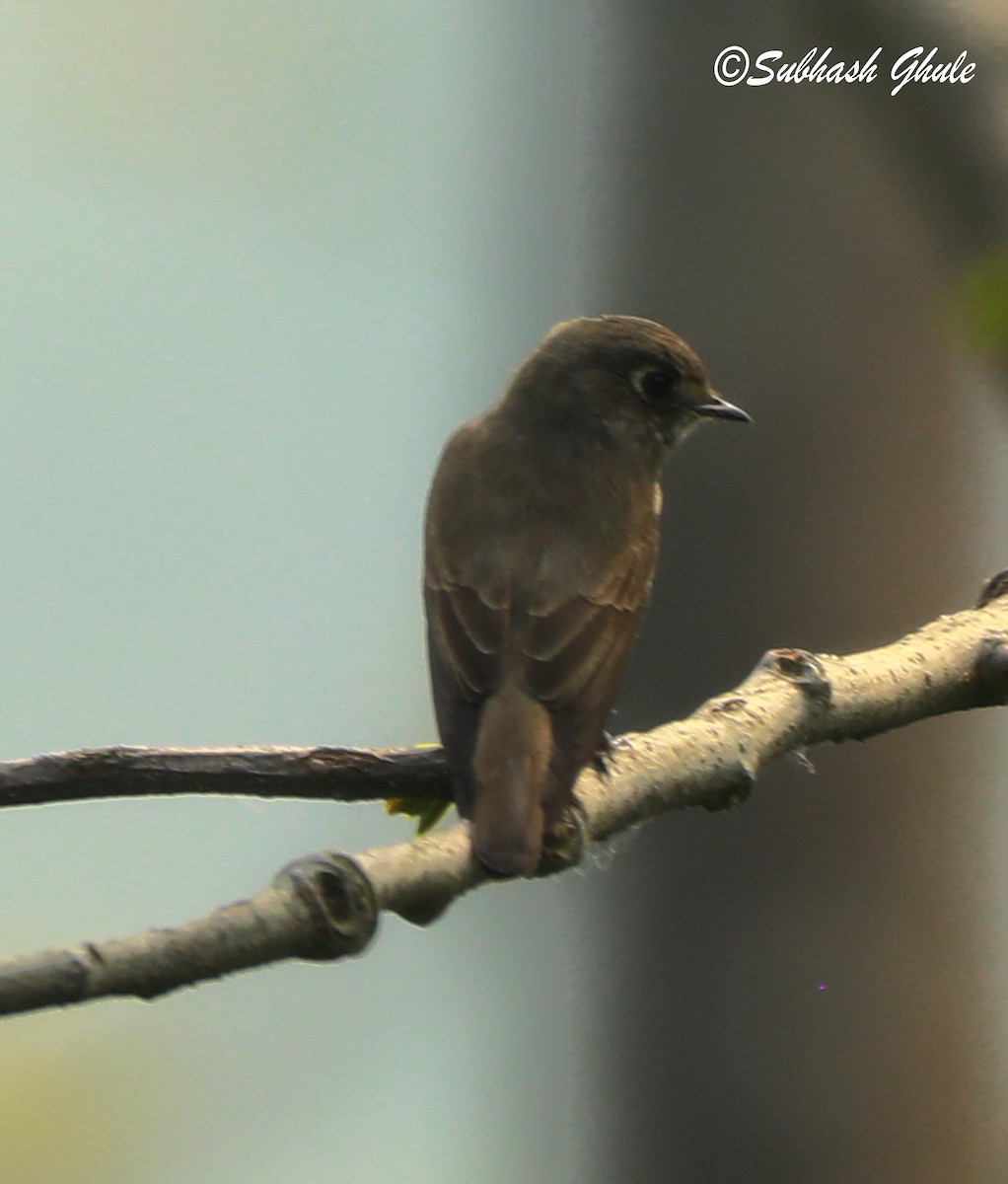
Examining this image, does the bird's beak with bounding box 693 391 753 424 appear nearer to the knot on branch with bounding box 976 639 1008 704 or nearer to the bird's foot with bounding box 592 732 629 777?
the knot on branch with bounding box 976 639 1008 704

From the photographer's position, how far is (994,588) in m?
3.54

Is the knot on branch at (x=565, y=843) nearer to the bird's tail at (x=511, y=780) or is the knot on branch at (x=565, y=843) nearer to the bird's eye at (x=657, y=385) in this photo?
the bird's tail at (x=511, y=780)

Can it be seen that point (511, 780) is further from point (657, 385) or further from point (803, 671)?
point (657, 385)

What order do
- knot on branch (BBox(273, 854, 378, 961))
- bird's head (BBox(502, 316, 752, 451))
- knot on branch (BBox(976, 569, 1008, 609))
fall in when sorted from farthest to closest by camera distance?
bird's head (BBox(502, 316, 752, 451)) → knot on branch (BBox(976, 569, 1008, 609)) → knot on branch (BBox(273, 854, 378, 961))

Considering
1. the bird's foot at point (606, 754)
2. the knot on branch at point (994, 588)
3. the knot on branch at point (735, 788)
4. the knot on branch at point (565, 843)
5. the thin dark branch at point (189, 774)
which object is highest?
the knot on branch at point (994, 588)

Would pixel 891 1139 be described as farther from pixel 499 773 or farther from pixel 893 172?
pixel 893 172

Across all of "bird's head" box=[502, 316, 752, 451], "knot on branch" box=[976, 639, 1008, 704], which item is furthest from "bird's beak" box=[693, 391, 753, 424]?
"knot on branch" box=[976, 639, 1008, 704]

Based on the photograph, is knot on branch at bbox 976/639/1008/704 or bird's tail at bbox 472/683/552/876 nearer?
bird's tail at bbox 472/683/552/876

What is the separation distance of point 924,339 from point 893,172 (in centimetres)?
331

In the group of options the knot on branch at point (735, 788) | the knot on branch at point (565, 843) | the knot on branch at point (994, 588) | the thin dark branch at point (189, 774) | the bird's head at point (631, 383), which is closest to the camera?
the thin dark branch at point (189, 774)

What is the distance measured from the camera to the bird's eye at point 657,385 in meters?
4.26

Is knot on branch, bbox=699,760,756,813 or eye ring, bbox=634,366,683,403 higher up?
eye ring, bbox=634,366,683,403

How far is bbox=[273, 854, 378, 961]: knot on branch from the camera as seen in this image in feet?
5.64

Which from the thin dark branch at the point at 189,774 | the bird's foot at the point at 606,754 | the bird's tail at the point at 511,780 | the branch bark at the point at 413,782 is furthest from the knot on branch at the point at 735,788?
the thin dark branch at the point at 189,774
